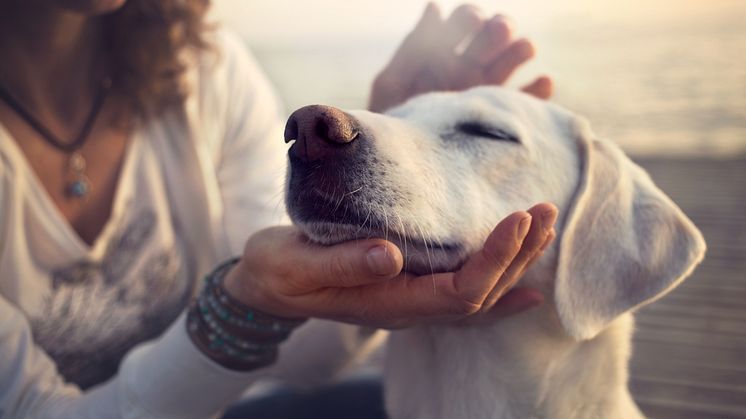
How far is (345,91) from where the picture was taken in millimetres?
5348

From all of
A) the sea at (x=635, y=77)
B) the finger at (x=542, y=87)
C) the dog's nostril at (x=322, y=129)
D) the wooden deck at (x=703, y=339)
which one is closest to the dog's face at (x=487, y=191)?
the dog's nostril at (x=322, y=129)

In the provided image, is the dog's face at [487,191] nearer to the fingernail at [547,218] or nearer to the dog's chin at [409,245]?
the dog's chin at [409,245]

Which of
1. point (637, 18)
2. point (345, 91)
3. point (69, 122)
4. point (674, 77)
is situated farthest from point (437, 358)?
point (637, 18)

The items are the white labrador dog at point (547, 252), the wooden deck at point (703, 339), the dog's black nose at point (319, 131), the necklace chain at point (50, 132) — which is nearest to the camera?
the dog's black nose at point (319, 131)

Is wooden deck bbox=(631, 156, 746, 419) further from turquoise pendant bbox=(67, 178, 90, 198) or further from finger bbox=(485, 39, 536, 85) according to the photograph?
turquoise pendant bbox=(67, 178, 90, 198)

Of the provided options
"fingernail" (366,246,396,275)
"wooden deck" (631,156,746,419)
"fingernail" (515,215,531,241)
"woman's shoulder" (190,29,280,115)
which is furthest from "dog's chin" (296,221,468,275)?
"wooden deck" (631,156,746,419)

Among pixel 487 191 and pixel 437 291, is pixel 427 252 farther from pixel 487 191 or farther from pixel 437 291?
pixel 487 191

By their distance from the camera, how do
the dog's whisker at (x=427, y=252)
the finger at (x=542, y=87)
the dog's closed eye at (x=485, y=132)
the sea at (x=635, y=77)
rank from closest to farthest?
the dog's whisker at (x=427, y=252) < the dog's closed eye at (x=485, y=132) < the finger at (x=542, y=87) < the sea at (x=635, y=77)

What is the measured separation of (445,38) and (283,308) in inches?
48.5

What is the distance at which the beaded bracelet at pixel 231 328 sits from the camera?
162 centimetres

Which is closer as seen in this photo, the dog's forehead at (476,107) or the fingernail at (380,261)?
the fingernail at (380,261)

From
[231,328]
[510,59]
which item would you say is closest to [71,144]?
[231,328]

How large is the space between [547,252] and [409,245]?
16.1 inches

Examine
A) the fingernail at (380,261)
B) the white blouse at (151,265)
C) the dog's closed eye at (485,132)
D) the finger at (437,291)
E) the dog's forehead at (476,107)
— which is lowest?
the white blouse at (151,265)
